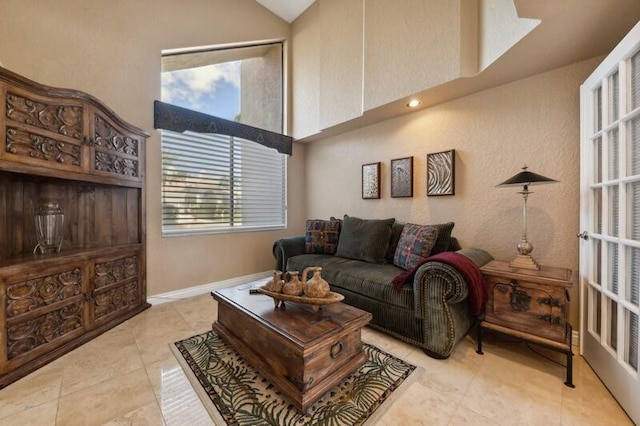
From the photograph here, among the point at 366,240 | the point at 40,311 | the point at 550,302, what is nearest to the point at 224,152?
the point at 366,240

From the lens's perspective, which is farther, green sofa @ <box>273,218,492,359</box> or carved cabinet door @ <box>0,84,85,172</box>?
green sofa @ <box>273,218,492,359</box>

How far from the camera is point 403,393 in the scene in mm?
1418

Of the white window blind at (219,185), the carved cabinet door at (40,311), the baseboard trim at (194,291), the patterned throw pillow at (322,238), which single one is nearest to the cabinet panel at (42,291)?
the carved cabinet door at (40,311)

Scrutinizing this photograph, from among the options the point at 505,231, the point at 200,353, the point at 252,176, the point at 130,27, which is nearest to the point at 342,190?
the point at 252,176

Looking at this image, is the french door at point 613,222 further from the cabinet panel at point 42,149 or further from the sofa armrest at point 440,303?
the cabinet panel at point 42,149

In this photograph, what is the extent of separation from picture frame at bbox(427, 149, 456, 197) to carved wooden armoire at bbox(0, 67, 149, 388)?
3.06 metres

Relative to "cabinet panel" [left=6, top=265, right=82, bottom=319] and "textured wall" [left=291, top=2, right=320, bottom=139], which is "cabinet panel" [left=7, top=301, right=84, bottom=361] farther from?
"textured wall" [left=291, top=2, right=320, bottom=139]

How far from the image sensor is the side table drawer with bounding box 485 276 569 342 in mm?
1563

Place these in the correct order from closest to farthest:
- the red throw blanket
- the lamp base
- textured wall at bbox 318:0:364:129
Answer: the red throw blanket
the lamp base
textured wall at bbox 318:0:364:129

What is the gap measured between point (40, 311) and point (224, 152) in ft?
7.55

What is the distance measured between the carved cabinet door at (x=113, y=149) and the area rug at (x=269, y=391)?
1671 mm

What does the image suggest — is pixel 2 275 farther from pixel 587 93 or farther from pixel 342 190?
pixel 587 93

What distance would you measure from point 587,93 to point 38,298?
3992mm

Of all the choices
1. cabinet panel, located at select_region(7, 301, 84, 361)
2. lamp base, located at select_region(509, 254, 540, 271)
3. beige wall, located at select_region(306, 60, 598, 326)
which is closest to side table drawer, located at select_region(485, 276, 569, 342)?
lamp base, located at select_region(509, 254, 540, 271)
